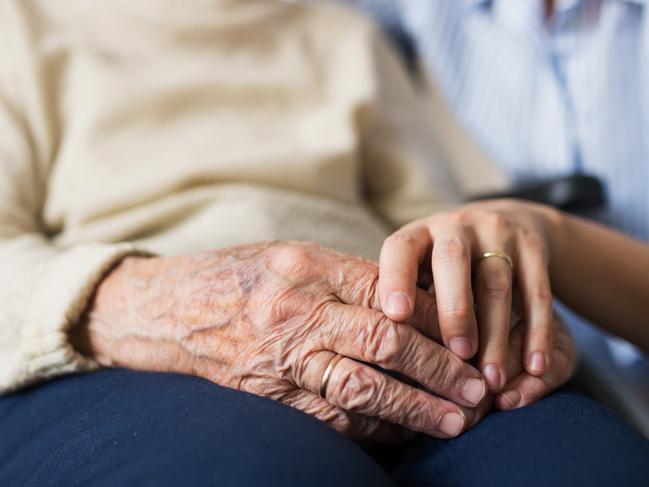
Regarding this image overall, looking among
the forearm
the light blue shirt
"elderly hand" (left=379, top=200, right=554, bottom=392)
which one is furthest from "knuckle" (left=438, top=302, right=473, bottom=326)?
the light blue shirt

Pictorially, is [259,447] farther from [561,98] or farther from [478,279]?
[561,98]

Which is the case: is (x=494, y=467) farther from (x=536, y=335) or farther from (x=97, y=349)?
(x=97, y=349)

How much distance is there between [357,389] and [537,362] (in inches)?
6.9

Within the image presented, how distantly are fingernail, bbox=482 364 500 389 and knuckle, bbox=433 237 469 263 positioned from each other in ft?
0.33

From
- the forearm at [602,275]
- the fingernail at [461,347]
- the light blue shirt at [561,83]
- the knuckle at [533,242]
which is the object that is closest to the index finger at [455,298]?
the fingernail at [461,347]

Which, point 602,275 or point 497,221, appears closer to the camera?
point 497,221

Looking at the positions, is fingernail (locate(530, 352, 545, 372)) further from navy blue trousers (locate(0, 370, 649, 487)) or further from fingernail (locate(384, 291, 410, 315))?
fingernail (locate(384, 291, 410, 315))

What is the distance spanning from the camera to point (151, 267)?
67cm

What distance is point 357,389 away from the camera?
0.54 m

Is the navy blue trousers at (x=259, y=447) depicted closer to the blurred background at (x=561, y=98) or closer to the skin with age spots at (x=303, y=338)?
the skin with age spots at (x=303, y=338)

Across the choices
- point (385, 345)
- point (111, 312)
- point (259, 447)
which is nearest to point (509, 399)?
point (385, 345)

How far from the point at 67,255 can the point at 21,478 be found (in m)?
0.23

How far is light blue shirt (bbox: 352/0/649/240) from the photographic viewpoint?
1.13 m

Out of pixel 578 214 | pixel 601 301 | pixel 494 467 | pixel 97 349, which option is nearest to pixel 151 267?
pixel 97 349
